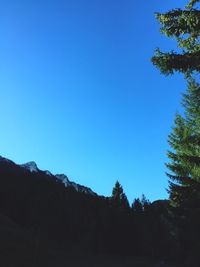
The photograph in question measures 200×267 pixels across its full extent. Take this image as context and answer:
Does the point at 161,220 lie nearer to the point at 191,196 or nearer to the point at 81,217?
the point at 81,217

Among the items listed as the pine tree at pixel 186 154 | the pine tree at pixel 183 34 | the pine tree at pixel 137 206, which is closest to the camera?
the pine tree at pixel 183 34

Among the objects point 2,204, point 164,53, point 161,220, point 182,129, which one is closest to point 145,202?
point 161,220

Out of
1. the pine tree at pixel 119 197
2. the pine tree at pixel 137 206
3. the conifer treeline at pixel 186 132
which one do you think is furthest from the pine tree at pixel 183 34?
the pine tree at pixel 137 206

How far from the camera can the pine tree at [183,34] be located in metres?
15.3

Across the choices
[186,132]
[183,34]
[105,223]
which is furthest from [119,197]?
[183,34]

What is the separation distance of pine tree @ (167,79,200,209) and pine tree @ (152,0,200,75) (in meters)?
15.5

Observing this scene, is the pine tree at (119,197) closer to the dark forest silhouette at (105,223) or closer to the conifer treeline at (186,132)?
the dark forest silhouette at (105,223)

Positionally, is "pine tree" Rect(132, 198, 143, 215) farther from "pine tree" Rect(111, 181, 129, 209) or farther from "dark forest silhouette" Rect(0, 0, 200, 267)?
"pine tree" Rect(111, 181, 129, 209)

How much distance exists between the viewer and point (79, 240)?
245 ft

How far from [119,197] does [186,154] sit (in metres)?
53.9

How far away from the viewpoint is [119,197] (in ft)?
291

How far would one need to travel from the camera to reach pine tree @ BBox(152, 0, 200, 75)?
1528 centimetres

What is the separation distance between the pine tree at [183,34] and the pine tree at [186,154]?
610 inches

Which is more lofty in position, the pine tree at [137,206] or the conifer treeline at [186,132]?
the pine tree at [137,206]
